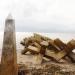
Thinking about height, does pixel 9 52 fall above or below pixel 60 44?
below

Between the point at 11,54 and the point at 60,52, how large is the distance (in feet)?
9.84

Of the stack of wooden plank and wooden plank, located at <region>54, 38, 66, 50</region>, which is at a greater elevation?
wooden plank, located at <region>54, 38, 66, 50</region>

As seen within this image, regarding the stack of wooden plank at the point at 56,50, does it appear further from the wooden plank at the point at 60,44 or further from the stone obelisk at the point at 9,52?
the stone obelisk at the point at 9,52

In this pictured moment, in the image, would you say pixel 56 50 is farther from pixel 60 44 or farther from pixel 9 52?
pixel 9 52

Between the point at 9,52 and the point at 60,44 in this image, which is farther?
the point at 60,44

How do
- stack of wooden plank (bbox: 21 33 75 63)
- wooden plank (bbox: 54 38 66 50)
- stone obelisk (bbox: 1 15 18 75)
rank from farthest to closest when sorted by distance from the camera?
1. wooden plank (bbox: 54 38 66 50)
2. stack of wooden plank (bbox: 21 33 75 63)
3. stone obelisk (bbox: 1 15 18 75)

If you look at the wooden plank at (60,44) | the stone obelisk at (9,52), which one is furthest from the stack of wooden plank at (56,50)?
the stone obelisk at (9,52)

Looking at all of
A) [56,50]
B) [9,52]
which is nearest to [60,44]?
[56,50]

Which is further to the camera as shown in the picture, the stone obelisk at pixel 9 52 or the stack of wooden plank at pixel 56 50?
the stack of wooden plank at pixel 56 50

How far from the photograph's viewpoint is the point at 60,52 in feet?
27.2

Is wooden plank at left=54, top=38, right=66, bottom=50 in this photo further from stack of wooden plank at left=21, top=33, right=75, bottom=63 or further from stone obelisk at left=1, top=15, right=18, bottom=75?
stone obelisk at left=1, top=15, right=18, bottom=75

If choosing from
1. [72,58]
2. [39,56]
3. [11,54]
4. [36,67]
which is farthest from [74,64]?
[11,54]

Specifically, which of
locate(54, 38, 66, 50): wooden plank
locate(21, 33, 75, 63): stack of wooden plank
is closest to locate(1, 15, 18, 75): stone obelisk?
locate(21, 33, 75, 63): stack of wooden plank

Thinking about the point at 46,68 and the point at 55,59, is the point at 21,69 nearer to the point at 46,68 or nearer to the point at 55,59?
the point at 46,68
